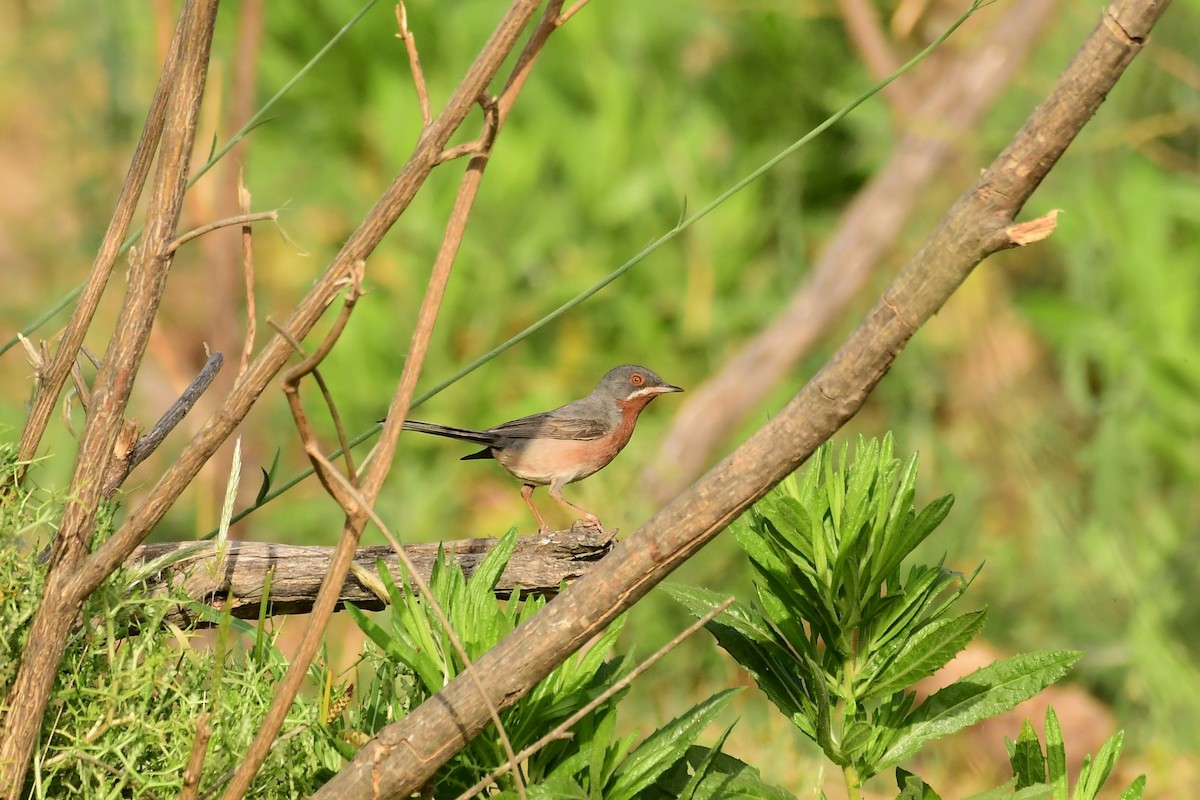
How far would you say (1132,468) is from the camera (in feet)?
21.8

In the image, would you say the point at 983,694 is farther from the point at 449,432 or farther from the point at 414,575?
the point at 449,432

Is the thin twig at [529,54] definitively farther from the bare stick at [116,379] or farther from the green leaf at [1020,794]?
the green leaf at [1020,794]

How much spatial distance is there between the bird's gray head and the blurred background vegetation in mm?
1312

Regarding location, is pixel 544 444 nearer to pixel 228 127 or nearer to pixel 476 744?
pixel 476 744

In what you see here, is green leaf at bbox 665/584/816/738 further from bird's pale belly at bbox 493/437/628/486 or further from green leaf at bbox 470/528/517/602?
bird's pale belly at bbox 493/437/628/486

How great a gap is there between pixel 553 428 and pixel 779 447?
3.19m

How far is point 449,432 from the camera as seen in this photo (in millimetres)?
4023

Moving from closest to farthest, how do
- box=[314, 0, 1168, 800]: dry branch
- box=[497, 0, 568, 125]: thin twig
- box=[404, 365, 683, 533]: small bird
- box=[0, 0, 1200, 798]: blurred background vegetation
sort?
box=[314, 0, 1168, 800]: dry branch < box=[497, 0, 568, 125]: thin twig < box=[404, 365, 683, 533]: small bird < box=[0, 0, 1200, 798]: blurred background vegetation

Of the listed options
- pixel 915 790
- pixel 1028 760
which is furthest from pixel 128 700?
pixel 1028 760

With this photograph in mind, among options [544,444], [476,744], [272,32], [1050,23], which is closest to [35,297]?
[272,32]

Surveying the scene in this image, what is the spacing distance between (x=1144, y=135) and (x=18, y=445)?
632 centimetres

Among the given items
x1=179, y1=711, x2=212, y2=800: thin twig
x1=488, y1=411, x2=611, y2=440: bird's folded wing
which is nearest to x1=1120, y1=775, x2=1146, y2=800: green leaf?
x1=179, y1=711, x2=212, y2=800: thin twig

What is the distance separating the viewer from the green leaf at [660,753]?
1.96 metres

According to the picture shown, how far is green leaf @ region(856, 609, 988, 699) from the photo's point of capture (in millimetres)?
1954
